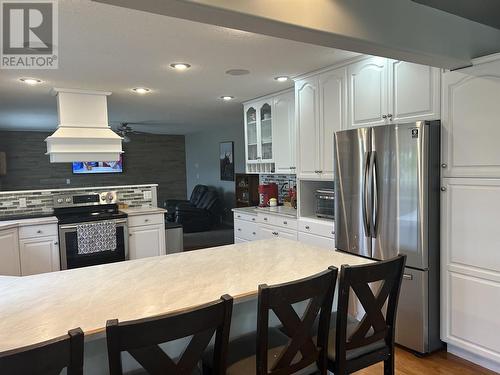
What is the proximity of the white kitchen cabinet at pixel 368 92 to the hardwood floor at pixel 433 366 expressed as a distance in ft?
5.81

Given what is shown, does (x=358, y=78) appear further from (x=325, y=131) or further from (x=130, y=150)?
(x=130, y=150)

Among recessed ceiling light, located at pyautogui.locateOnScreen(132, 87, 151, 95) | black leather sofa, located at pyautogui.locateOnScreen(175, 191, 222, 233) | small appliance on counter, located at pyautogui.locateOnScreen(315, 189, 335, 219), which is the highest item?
recessed ceiling light, located at pyautogui.locateOnScreen(132, 87, 151, 95)

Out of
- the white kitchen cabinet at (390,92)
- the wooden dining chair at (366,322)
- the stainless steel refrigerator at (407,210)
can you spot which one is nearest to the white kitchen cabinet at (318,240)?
the stainless steel refrigerator at (407,210)

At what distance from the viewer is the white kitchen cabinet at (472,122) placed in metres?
2.26

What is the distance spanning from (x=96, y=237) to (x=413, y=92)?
3.43m

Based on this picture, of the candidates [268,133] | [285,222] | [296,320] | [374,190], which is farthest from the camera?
[268,133]

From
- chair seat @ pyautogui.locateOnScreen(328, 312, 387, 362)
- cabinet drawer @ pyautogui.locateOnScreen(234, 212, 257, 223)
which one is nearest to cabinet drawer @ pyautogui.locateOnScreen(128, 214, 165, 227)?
cabinet drawer @ pyautogui.locateOnScreen(234, 212, 257, 223)

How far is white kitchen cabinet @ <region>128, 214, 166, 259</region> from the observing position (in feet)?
14.2

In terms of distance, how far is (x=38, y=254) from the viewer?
379 centimetres

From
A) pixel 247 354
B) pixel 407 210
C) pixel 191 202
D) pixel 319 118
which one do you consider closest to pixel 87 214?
pixel 319 118

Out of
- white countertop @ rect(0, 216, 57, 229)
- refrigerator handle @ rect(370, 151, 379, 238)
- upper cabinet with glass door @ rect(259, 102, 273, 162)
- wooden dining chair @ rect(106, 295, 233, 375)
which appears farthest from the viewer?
upper cabinet with glass door @ rect(259, 102, 273, 162)

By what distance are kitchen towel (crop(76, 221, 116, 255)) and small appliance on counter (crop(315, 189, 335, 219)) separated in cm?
230

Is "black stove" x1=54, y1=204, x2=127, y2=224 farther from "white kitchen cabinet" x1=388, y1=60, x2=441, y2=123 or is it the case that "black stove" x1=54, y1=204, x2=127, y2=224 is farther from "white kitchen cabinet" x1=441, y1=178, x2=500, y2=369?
"white kitchen cabinet" x1=441, y1=178, x2=500, y2=369

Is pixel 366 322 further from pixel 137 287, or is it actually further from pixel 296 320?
pixel 137 287
